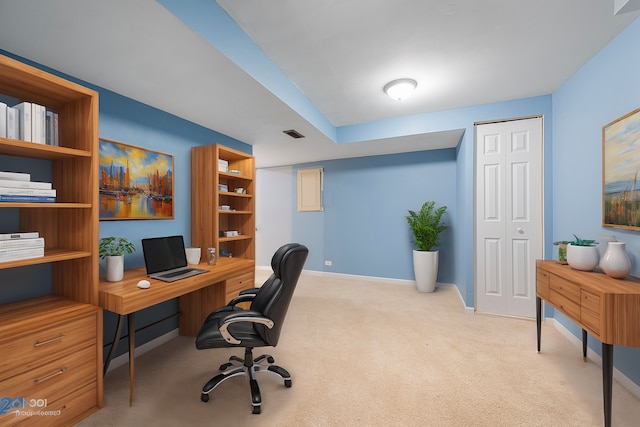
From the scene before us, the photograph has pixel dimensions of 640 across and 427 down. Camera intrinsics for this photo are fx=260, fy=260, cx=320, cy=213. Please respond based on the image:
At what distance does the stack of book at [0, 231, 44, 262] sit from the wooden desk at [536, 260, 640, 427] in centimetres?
327

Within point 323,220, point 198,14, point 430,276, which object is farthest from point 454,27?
point 323,220

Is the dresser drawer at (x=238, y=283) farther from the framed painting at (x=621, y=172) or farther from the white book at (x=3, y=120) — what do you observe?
the framed painting at (x=621, y=172)

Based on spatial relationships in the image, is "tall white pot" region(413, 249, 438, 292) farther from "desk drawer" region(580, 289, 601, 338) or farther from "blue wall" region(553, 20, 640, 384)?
"desk drawer" region(580, 289, 601, 338)

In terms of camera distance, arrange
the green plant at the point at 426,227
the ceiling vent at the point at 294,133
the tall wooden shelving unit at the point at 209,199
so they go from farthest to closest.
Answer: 1. the green plant at the point at 426,227
2. the ceiling vent at the point at 294,133
3. the tall wooden shelving unit at the point at 209,199

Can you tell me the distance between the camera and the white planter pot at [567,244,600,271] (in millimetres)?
1947

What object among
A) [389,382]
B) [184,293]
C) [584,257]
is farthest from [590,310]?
[184,293]

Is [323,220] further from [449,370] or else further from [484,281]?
[449,370]

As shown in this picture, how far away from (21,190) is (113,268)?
783 millimetres

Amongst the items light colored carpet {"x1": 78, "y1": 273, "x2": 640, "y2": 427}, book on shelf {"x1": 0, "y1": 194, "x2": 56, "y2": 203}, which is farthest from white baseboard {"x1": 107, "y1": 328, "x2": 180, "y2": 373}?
book on shelf {"x1": 0, "y1": 194, "x2": 56, "y2": 203}

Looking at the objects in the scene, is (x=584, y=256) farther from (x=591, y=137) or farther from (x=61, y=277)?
(x=61, y=277)

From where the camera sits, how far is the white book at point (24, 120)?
149cm

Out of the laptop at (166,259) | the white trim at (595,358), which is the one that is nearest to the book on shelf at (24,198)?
the laptop at (166,259)

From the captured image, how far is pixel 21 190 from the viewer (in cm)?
145

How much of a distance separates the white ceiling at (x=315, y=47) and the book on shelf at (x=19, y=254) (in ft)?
4.10
